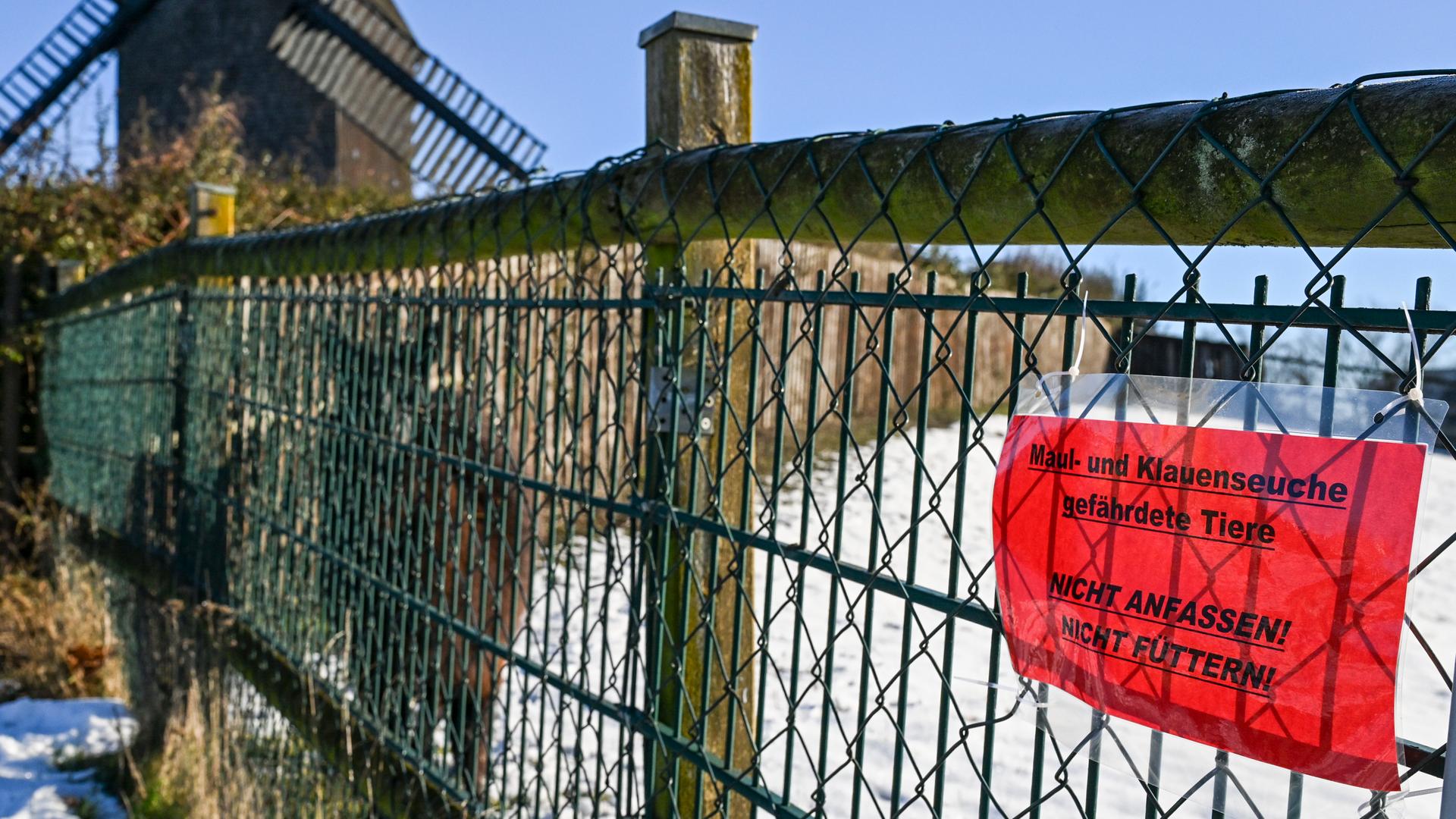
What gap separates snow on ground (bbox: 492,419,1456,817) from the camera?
1.22m

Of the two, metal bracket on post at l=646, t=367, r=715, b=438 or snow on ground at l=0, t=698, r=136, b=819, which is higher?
metal bracket on post at l=646, t=367, r=715, b=438

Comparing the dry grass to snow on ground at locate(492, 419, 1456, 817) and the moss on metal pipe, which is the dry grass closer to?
snow on ground at locate(492, 419, 1456, 817)

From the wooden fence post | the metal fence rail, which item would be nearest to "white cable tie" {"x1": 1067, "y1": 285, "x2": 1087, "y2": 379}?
the metal fence rail

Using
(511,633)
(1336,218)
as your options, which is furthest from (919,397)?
(511,633)

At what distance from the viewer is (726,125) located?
7.33ft

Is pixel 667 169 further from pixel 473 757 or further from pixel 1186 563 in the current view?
pixel 473 757

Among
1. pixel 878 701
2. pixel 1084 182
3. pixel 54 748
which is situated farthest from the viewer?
pixel 54 748

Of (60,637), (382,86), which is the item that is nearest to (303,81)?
(382,86)

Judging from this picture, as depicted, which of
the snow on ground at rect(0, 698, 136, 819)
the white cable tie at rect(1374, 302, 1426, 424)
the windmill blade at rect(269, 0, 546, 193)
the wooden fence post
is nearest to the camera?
the white cable tie at rect(1374, 302, 1426, 424)

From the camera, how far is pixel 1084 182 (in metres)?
1.33

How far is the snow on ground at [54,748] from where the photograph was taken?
4262mm

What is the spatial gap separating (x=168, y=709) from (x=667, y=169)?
3.69 metres

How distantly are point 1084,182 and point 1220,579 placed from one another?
0.50 m

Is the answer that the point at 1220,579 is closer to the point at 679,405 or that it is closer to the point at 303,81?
the point at 679,405
